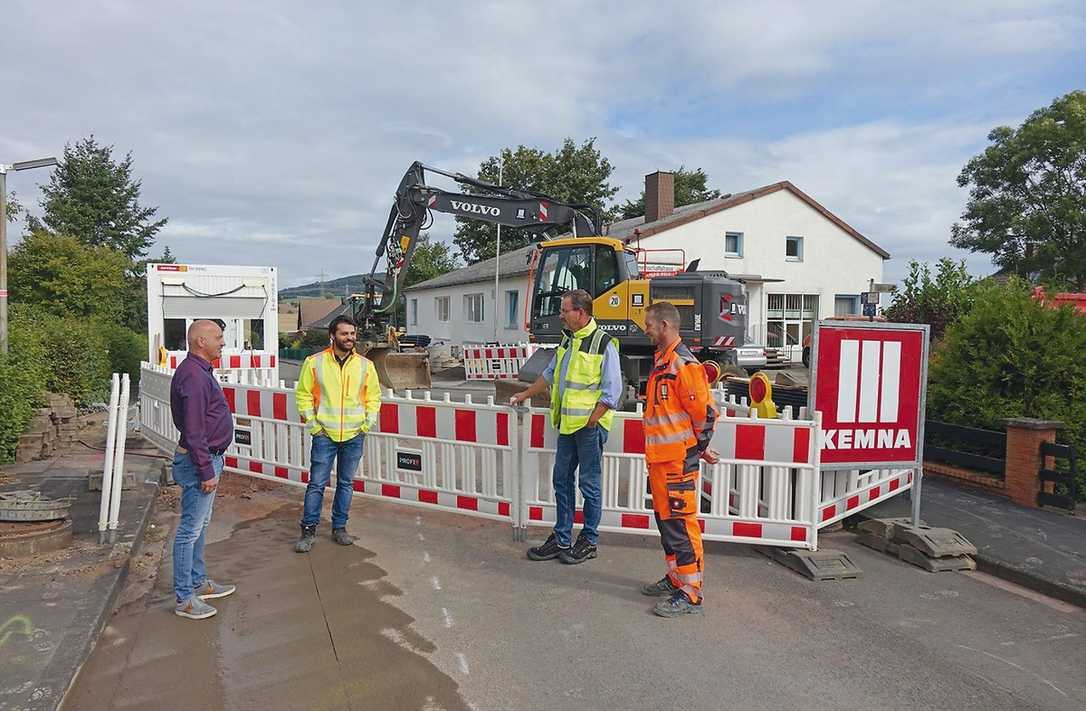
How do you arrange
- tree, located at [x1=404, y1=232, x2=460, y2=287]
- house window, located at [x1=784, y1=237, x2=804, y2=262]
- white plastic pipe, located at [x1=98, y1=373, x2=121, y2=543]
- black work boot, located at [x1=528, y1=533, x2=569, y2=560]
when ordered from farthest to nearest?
tree, located at [x1=404, y1=232, x2=460, y2=287], house window, located at [x1=784, y1=237, x2=804, y2=262], black work boot, located at [x1=528, y1=533, x2=569, y2=560], white plastic pipe, located at [x1=98, y1=373, x2=121, y2=543]

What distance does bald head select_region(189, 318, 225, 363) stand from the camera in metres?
4.57

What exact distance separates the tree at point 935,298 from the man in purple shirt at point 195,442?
12797 millimetres

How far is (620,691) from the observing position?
3697 mm

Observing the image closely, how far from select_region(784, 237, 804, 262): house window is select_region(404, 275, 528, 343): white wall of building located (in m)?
10.2

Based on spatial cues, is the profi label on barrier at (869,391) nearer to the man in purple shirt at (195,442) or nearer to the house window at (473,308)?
the man in purple shirt at (195,442)

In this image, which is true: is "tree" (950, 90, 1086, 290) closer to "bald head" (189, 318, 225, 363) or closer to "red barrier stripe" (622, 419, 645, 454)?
"red barrier stripe" (622, 419, 645, 454)

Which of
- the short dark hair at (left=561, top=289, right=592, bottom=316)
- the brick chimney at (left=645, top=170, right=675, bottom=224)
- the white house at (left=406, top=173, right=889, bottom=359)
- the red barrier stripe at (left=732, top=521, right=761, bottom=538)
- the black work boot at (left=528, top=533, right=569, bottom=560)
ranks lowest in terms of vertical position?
the black work boot at (left=528, top=533, right=569, bottom=560)

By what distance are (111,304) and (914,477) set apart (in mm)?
25200

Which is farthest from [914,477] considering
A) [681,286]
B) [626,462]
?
[681,286]

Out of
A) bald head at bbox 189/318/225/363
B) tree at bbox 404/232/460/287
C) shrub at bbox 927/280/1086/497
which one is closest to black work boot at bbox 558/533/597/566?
bald head at bbox 189/318/225/363

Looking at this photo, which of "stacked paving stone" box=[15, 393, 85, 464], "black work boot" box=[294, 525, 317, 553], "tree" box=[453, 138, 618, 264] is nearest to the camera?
"black work boot" box=[294, 525, 317, 553]

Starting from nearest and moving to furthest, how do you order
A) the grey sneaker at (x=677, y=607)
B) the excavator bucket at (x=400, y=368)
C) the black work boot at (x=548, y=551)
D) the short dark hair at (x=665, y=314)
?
1. the grey sneaker at (x=677, y=607)
2. the short dark hair at (x=665, y=314)
3. the black work boot at (x=548, y=551)
4. the excavator bucket at (x=400, y=368)

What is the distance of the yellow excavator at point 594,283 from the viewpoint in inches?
507

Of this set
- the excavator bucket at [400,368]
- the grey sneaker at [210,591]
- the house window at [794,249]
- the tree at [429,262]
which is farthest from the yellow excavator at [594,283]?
the tree at [429,262]
